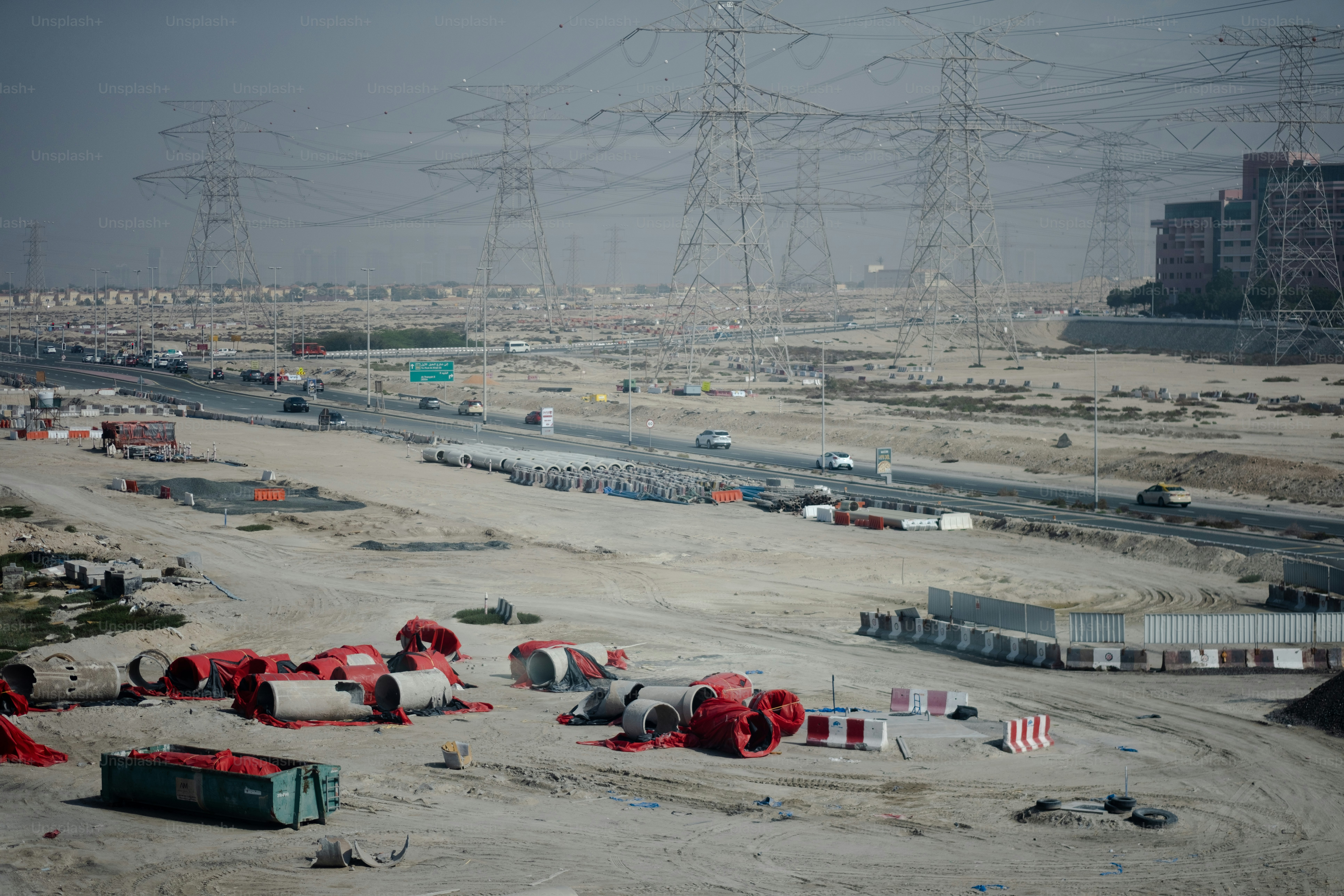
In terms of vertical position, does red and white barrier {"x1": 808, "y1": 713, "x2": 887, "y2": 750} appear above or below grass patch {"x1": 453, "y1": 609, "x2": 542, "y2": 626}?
above

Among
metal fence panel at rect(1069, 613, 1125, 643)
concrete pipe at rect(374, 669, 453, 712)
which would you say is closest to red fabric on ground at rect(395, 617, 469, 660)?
concrete pipe at rect(374, 669, 453, 712)

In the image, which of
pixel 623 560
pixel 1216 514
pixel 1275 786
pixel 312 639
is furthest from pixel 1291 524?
pixel 312 639

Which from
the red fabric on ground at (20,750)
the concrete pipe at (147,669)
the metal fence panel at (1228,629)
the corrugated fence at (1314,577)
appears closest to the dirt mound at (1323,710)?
the metal fence panel at (1228,629)

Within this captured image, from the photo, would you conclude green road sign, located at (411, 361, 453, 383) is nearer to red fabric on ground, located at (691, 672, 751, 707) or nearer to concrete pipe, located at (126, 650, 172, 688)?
concrete pipe, located at (126, 650, 172, 688)

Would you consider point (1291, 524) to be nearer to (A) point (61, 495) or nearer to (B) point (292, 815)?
(B) point (292, 815)

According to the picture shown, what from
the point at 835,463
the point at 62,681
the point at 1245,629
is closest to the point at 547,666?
the point at 62,681

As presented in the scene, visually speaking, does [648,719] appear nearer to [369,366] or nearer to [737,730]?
[737,730]
